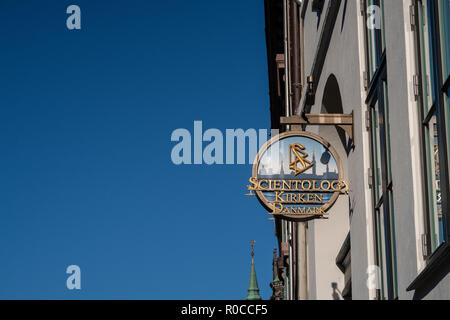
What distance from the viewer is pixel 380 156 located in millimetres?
12375

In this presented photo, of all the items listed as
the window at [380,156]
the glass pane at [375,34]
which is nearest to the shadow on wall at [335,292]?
the window at [380,156]

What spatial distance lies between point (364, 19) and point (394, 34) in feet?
9.57

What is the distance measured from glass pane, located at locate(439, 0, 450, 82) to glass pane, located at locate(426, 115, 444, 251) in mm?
704

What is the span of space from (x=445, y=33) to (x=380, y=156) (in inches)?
152

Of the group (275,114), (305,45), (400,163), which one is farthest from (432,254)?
(275,114)

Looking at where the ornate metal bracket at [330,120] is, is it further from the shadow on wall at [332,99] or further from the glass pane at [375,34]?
the shadow on wall at [332,99]

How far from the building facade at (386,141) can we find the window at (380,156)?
1 centimetres

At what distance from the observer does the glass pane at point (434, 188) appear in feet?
29.5

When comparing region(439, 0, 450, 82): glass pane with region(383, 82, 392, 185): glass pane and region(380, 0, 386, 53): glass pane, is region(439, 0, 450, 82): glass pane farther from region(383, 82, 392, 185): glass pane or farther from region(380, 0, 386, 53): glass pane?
region(380, 0, 386, 53): glass pane

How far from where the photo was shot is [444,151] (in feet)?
27.8

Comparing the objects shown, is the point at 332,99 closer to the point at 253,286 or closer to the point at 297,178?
the point at 297,178

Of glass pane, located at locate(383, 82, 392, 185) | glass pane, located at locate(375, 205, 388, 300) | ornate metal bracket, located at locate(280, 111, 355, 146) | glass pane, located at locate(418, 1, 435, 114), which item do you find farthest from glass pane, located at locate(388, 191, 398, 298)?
ornate metal bracket, located at locate(280, 111, 355, 146)
